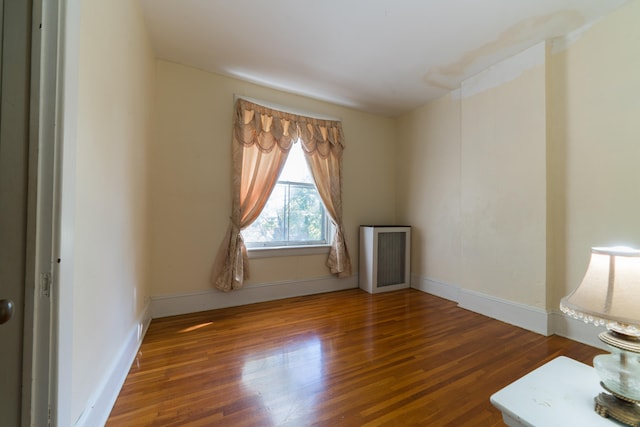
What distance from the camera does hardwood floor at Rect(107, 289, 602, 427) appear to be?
1335 millimetres

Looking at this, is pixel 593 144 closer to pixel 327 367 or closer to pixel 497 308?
pixel 497 308

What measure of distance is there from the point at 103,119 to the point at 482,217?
337cm

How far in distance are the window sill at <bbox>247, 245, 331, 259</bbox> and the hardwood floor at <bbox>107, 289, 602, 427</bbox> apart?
66 cm

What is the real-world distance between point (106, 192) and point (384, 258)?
10.5 ft

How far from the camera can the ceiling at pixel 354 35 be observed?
1926mm

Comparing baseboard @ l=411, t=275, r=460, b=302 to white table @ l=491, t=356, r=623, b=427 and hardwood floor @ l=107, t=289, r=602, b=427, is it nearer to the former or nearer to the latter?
hardwood floor @ l=107, t=289, r=602, b=427

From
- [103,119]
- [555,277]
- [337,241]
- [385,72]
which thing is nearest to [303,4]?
[385,72]

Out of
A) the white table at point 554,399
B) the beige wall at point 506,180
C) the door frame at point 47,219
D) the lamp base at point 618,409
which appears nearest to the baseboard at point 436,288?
the beige wall at point 506,180

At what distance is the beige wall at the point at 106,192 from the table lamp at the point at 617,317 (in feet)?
6.01

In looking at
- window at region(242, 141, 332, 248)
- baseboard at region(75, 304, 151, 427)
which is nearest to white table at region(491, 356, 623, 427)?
baseboard at region(75, 304, 151, 427)

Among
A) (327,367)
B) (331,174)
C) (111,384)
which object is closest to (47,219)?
(111,384)

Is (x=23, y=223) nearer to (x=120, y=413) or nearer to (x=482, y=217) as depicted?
(x=120, y=413)

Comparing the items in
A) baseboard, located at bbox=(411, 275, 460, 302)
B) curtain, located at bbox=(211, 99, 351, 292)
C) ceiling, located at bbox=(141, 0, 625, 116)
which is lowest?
baseboard, located at bbox=(411, 275, 460, 302)

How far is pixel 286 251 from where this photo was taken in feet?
10.6
